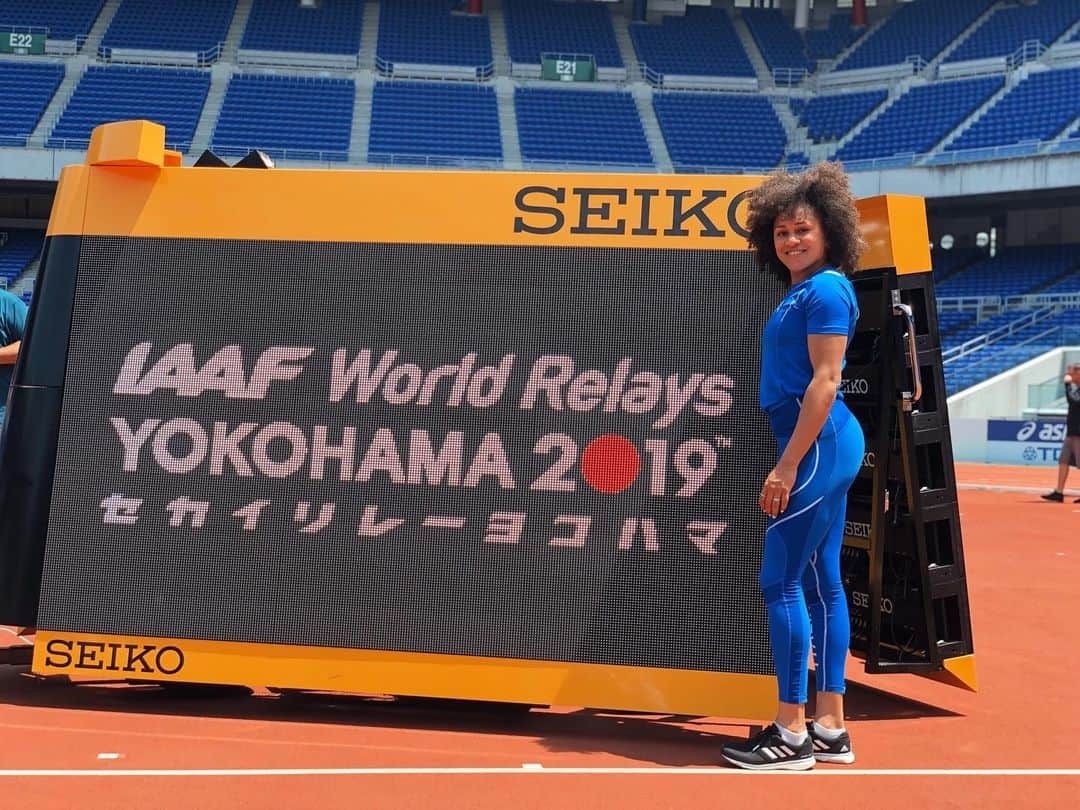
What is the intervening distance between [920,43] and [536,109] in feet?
41.7

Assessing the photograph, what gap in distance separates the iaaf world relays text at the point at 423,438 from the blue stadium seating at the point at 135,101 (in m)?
27.7

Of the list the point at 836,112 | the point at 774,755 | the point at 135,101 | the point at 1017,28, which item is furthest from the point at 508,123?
the point at 774,755

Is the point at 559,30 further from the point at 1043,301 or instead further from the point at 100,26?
the point at 1043,301

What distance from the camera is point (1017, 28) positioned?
1344 inches

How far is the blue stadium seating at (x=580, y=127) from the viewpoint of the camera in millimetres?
32062

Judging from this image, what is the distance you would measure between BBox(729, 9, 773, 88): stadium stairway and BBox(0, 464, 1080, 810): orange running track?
111 ft

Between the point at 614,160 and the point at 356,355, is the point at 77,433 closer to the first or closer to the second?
the point at 356,355

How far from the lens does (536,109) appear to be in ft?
112

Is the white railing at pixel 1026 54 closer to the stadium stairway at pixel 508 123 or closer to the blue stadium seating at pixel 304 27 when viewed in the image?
the stadium stairway at pixel 508 123

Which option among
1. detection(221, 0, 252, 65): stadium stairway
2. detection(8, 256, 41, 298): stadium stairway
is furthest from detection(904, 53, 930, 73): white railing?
detection(8, 256, 41, 298): stadium stairway

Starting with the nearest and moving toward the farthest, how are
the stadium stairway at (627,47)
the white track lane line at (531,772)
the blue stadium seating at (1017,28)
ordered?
the white track lane line at (531,772), the blue stadium seating at (1017,28), the stadium stairway at (627,47)

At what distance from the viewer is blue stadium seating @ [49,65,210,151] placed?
3041cm

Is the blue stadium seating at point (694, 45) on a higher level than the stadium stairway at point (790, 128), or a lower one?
higher

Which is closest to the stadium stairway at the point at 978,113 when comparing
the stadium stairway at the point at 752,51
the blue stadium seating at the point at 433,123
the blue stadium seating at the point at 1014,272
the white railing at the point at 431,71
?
the blue stadium seating at the point at 1014,272
